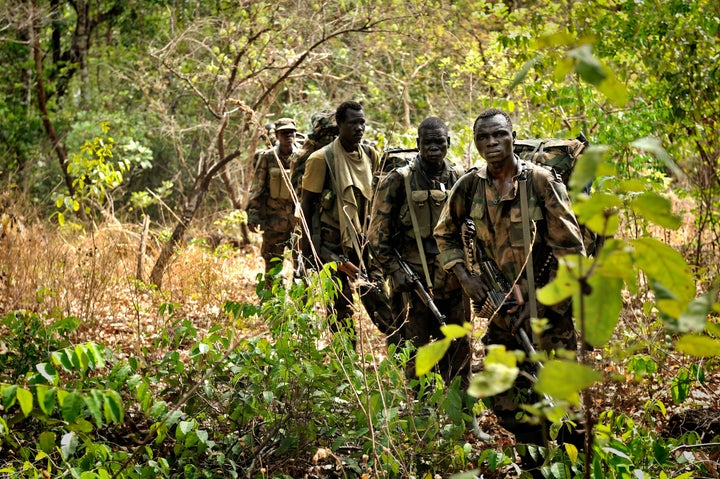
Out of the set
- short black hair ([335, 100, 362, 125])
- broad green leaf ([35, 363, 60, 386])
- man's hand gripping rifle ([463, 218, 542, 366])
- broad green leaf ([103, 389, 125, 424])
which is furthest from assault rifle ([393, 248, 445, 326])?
broad green leaf ([103, 389, 125, 424])

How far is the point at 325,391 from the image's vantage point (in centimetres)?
392

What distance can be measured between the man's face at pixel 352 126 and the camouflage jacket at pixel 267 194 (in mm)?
2368

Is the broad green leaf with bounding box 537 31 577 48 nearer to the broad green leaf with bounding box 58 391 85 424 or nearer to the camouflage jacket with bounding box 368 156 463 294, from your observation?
the broad green leaf with bounding box 58 391 85 424

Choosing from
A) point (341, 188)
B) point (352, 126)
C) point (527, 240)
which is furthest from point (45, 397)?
point (352, 126)

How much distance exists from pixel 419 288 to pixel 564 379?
4.13 meters

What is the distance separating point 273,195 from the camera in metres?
9.04

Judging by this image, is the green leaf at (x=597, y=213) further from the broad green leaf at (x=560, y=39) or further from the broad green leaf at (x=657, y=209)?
the broad green leaf at (x=560, y=39)

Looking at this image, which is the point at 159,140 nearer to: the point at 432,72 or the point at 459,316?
the point at 432,72

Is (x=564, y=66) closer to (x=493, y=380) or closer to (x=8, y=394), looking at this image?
(x=493, y=380)

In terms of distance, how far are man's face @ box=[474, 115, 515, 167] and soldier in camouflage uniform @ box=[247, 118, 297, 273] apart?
4644 millimetres

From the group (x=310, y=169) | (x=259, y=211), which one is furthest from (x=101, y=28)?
(x=310, y=169)

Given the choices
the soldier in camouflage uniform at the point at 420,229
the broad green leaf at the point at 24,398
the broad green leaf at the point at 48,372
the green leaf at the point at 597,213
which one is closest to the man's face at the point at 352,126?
the soldier in camouflage uniform at the point at 420,229

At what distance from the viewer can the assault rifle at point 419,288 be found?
5.29m

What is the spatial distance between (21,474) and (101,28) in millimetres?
14975
